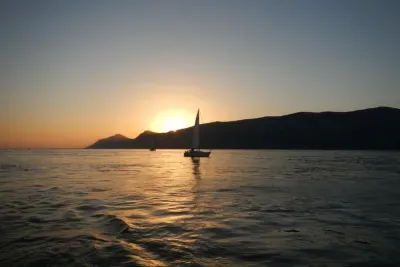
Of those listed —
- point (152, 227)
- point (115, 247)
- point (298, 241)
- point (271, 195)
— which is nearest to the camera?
point (115, 247)

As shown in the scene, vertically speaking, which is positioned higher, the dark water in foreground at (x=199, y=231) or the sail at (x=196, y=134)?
the sail at (x=196, y=134)

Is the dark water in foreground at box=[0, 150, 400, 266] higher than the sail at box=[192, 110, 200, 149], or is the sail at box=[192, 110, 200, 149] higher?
the sail at box=[192, 110, 200, 149]

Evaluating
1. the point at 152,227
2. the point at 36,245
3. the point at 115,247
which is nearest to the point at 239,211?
the point at 152,227

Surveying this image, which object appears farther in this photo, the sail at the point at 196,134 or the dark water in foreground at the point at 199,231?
the sail at the point at 196,134

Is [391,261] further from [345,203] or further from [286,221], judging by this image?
[345,203]

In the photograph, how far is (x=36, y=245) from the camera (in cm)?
1273

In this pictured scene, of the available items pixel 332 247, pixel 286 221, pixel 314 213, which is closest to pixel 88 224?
pixel 286 221

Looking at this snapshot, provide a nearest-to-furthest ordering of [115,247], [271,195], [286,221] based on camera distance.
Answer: [115,247], [286,221], [271,195]

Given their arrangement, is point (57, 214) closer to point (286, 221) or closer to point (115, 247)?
point (115, 247)

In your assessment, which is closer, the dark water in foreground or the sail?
the dark water in foreground

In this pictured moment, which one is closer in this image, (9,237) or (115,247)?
(115,247)

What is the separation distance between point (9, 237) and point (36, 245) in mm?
2104

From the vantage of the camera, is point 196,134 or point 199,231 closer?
point 199,231

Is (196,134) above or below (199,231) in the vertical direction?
above
